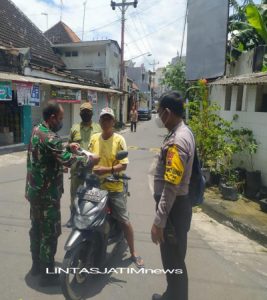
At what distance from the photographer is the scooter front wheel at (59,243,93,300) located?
2.95 metres

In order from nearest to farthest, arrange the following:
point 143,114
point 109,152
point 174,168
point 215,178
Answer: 1. point 174,168
2. point 109,152
3. point 215,178
4. point 143,114

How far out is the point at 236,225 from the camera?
5258 millimetres

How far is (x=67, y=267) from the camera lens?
2.94 meters

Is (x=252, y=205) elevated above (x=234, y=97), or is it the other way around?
(x=234, y=97)

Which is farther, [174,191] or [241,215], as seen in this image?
[241,215]

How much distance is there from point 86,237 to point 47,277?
27.1 inches

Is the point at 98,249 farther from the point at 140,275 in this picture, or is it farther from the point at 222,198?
the point at 222,198

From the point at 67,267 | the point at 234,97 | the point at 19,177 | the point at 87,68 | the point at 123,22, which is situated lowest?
the point at 19,177

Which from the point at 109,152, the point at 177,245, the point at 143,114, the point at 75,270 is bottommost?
the point at 75,270

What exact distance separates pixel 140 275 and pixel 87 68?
24.2 metres

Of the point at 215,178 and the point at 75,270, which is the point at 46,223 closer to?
the point at 75,270

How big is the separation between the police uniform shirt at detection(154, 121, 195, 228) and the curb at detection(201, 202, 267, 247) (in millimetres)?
2600

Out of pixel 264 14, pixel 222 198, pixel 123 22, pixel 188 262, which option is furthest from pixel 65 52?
pixel 188 262

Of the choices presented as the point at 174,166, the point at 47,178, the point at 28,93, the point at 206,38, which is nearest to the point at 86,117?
the point at 47,178
